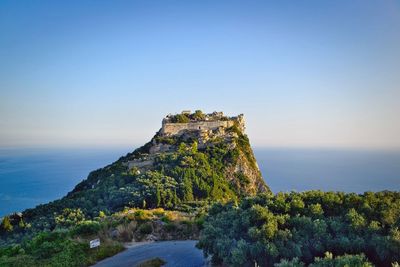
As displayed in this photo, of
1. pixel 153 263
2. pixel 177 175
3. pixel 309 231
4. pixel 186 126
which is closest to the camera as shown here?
pixel 309 231

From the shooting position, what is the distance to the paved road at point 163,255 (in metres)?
11.8

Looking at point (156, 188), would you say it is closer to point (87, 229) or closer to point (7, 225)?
point (7, 225)

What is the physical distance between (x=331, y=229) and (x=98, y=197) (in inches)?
1566

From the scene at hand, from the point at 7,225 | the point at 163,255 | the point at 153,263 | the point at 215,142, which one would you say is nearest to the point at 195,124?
the point at 215,142

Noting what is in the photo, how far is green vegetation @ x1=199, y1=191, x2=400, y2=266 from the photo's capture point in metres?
8.45

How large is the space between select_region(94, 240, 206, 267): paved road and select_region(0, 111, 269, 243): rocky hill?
25.7 m

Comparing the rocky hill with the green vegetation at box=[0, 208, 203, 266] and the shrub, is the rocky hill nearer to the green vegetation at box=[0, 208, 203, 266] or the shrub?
the green vegetation at box=[0, 208, 203, 266]

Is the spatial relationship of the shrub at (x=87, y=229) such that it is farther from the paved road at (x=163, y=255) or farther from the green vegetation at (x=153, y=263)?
the green vegetation at (x=153, y=263)

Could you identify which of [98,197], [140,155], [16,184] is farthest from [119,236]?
[16,184]

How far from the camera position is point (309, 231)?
9133 millimetres

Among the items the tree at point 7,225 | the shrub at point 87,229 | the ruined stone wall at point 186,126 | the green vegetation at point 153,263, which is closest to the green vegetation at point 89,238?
the shrub at point 87,229

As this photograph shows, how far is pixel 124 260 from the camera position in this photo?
12.3 m

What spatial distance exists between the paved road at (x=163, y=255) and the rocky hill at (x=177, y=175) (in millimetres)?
25695

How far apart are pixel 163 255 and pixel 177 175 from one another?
37343mm
